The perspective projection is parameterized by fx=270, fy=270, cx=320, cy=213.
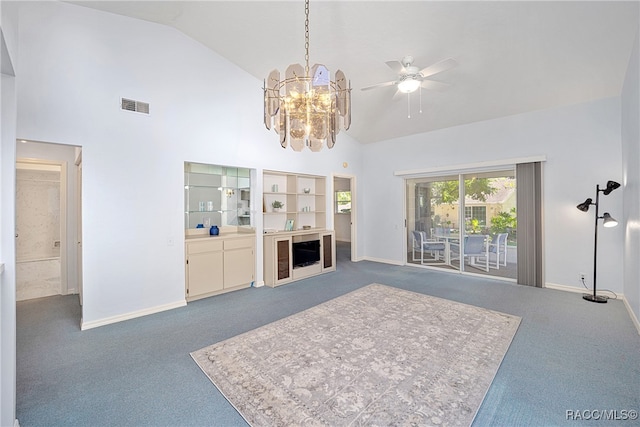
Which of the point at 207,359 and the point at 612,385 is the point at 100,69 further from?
the point at 612,385

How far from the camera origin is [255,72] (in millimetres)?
4633

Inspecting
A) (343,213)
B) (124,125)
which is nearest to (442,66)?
(124,125)

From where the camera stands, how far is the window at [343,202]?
9758mm

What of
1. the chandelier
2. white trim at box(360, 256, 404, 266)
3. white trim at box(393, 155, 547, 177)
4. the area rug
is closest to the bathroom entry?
the area rug

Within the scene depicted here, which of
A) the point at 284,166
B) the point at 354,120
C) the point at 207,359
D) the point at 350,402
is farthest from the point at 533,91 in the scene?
the point at 207,359

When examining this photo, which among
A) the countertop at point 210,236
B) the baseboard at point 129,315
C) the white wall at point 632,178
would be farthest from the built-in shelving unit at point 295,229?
the white wall at point 632,178

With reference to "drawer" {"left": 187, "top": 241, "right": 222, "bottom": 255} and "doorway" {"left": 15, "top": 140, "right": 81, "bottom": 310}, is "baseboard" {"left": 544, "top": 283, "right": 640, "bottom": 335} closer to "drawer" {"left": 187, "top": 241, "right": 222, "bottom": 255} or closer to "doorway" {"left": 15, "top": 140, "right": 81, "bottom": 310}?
"drawer" {"left": 187, "top": 241, "right": 222, "bottom": 255}

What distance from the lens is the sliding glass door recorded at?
17.0 ft

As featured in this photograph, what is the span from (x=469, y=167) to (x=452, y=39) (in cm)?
273

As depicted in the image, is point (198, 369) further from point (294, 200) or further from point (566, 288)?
point (566, 288)

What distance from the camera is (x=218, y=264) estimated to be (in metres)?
4.35

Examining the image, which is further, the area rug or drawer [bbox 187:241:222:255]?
drawer [bbox 187:241:222:255]

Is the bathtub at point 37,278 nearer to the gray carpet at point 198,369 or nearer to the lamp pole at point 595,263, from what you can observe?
the gray carpet at point 198,369

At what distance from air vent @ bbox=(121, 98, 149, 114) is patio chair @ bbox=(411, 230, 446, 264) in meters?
5.68
